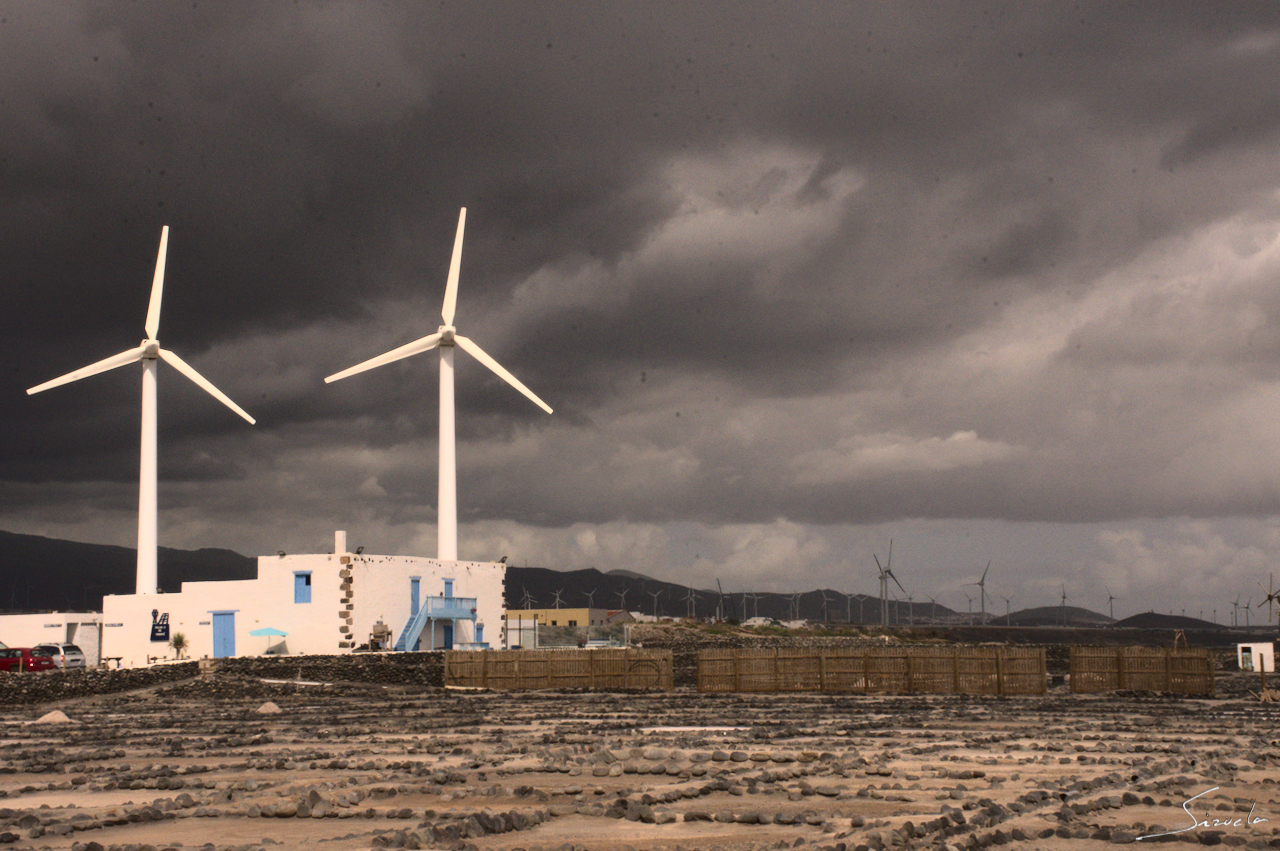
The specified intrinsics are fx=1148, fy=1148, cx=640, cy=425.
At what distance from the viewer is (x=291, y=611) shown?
54188mm

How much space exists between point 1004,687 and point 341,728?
2191cm

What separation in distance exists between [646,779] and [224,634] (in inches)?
1732

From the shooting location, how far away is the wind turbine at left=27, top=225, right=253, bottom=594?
65188 mm

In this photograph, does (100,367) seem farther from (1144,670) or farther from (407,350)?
(1144,670)

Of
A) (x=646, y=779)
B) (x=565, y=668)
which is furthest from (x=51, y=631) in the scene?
(x=646, y=779)

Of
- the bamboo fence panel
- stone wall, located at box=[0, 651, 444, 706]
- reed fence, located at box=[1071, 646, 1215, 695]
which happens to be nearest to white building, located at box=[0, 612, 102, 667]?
stone wall, located at box=[0, 651, 444, 706]

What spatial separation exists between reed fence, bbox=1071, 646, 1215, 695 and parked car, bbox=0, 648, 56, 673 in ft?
146

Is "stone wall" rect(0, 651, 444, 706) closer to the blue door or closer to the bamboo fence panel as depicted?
the bamboo fence panel

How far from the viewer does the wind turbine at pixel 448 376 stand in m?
66.3

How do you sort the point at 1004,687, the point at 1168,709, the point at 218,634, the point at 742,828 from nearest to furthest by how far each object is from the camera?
the point at 742,828 → the point at 1168,709 → the point at 1004,687 → the point at 218,634

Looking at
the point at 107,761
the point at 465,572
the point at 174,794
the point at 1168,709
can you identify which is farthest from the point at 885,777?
the point at 465,572

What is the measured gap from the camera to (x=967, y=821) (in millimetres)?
12234

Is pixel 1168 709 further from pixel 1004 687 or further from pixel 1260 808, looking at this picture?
pixel 1260 808
